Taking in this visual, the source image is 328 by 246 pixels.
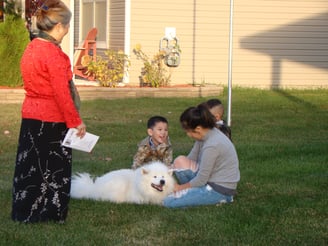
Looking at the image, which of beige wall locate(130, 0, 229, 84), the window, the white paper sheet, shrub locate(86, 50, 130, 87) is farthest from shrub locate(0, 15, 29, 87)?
the white paper sheet

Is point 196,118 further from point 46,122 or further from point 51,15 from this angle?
point 51,15

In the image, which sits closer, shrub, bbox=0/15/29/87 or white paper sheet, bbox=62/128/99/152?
white paper sheet, bbox=62/128/99/152

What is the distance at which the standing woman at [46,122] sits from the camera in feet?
19.0

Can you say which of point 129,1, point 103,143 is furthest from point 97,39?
point 103,143

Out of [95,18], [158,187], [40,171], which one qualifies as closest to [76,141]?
[40,171]

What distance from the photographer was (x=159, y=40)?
58.7ft

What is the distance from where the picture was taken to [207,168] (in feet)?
22.2

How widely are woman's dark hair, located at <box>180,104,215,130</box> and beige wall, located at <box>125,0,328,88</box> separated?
36.7ft

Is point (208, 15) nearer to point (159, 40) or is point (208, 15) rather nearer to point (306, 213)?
point (159, 40)

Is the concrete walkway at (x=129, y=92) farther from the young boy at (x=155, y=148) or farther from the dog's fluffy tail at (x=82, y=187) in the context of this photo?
the dog's fluffy tail at (x=82, y=187)

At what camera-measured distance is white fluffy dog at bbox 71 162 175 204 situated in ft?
22.1

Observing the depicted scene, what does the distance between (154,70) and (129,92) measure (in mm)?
1362

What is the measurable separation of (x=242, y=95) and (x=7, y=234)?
11.5 m

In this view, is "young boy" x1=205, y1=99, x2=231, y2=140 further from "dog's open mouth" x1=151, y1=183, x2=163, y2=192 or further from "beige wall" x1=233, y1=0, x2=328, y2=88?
"beige wall" x1=233, y1=0, x2=328, y2=88
